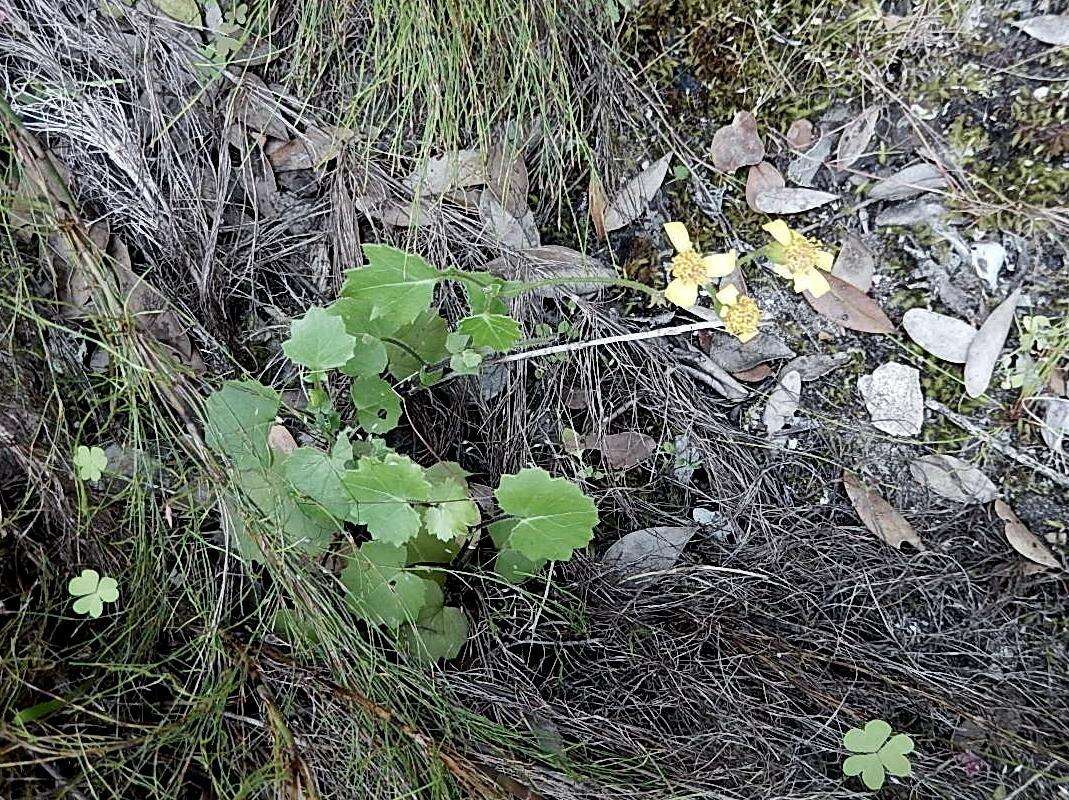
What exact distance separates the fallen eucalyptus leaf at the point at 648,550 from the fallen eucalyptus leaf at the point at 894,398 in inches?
17.9

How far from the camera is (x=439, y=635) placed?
148 centimetres

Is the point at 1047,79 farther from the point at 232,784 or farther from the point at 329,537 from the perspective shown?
the point at 232,784

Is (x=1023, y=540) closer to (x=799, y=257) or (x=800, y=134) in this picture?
(x=799, y=257)

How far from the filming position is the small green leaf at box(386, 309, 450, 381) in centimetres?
151

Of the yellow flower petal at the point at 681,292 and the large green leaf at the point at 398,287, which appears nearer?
the large green leaf at the point at 398,287

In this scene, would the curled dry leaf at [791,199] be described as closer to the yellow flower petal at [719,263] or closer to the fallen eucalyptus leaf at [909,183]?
the fallen eucalyptus leaf at [909,183]

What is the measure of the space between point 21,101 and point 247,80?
427 millimetres

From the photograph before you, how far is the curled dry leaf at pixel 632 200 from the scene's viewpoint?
1674 millimetres

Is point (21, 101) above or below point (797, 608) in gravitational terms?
above

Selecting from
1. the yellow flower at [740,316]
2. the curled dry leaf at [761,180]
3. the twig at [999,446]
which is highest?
the curled dry leaf at [761,180]

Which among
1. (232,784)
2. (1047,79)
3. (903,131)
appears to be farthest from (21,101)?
(1047,79)

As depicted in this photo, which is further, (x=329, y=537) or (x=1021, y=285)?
(x=1021, y=285)

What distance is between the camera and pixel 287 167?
65.7 inches

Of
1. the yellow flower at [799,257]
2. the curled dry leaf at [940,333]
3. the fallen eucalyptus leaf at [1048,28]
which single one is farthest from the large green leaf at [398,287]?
the fallen eucalyptus leaf at [1048,28]
